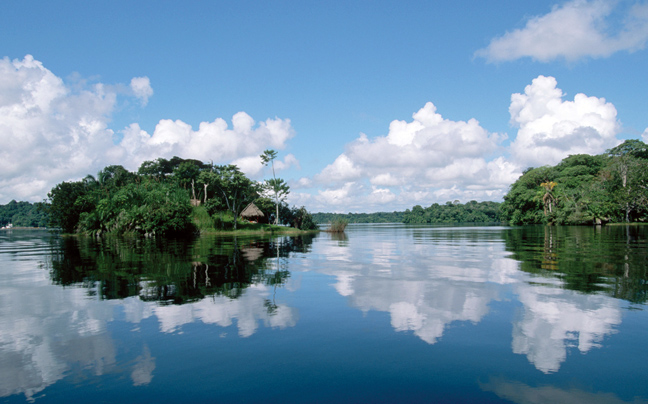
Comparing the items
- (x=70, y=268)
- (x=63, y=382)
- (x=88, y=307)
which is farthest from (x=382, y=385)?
(x=70, y=268)

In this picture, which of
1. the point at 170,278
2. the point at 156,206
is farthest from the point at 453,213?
the point at 170,278

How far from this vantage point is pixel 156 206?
3753 centimetres

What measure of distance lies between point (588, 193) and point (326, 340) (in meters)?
69.8

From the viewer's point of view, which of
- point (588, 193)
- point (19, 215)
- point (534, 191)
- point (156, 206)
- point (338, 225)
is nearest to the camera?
point (156, 206)

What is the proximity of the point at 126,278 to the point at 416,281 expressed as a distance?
809 cm

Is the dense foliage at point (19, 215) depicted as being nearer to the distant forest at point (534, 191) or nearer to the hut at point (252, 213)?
the distant forest at point (534, 191)

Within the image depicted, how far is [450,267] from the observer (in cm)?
1274

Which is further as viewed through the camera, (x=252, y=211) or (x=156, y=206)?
(x=252, y=211)

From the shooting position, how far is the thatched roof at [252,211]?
5341 cm

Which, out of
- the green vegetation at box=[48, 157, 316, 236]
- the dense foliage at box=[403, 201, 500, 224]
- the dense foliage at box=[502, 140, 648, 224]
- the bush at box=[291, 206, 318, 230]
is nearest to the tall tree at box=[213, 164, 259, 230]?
the green vegetation at box=[48, 157, 316, 236]

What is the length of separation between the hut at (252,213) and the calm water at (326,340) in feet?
142

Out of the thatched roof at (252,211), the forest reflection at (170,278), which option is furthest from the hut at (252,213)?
the forest reflection at (170,278)

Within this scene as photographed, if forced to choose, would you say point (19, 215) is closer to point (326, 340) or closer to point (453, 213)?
point (453, 213)

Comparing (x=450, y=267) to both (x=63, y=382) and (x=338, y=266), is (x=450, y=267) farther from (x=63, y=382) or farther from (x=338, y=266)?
(x=63, y=382)
